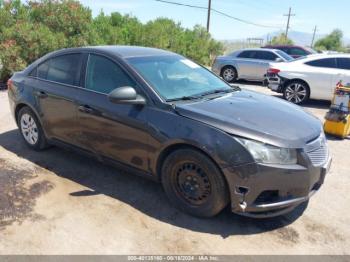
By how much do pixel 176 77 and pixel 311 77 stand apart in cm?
617

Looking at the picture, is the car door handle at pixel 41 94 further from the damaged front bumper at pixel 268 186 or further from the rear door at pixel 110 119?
the damaged front bumper at pixel 268 186

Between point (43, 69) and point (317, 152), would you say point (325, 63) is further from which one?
point (43, 69)

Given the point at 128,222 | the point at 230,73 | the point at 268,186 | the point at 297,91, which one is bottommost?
the point at 128,222

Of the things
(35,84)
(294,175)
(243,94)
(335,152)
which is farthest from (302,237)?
(35,84)

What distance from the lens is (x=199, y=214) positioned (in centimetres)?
334

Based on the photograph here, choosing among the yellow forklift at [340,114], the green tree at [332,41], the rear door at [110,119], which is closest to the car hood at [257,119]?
the rear door at [110,119]

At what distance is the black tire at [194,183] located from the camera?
3.09m

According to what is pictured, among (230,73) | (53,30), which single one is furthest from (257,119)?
(53,30)

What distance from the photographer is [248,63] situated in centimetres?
1273

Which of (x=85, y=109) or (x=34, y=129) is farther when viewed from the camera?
(x=34, y=129)

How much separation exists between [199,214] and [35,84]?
2.99 m

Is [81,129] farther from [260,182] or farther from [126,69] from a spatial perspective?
[260,182]

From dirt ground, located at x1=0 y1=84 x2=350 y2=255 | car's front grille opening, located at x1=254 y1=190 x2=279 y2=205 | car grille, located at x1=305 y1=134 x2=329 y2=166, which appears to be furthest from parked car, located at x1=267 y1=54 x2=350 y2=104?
car's front grille opening, located at x1=254 y1=190 x2=279 y2=205

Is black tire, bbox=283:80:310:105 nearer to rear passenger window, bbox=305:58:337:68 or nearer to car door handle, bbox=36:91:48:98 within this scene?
rear passenger window, bbox=305:58:337:68
